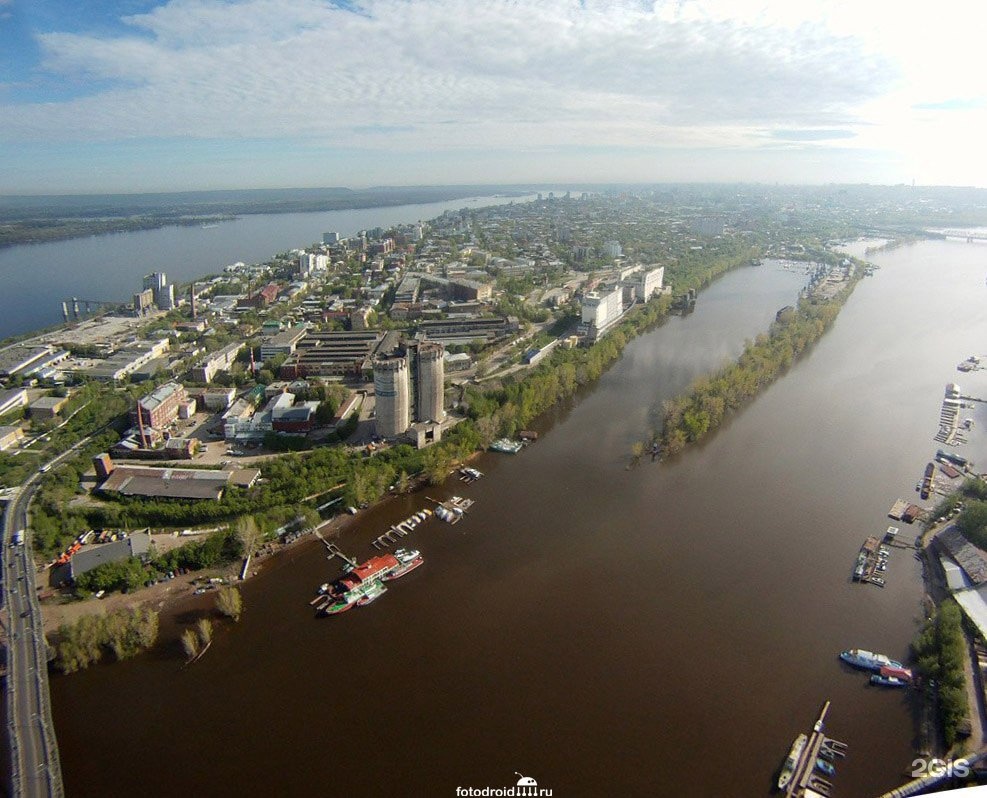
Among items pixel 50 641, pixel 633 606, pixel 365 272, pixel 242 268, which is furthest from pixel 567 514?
pixel 242 268

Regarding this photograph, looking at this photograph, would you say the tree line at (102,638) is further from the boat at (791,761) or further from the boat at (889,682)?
the boat at (889,682)

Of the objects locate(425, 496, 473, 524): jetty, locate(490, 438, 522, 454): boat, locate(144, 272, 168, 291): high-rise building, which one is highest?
locate(144, 272, 168, 291): high-rise building

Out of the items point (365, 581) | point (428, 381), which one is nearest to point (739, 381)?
point (428, 381)

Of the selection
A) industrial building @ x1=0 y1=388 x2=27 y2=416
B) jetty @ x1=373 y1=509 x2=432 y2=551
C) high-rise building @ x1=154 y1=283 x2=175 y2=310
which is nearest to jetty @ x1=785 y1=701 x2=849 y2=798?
jetty @ x1=373 y1=509 x2=432 y2=551

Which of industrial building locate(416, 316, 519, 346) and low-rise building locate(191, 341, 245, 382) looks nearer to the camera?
low-rise building locate(191, 341, 245, 382)

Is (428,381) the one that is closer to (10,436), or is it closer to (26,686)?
(26,686)

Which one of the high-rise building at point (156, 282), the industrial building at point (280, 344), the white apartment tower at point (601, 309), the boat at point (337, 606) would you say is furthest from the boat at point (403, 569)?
the high-rise building at point (156, 282)

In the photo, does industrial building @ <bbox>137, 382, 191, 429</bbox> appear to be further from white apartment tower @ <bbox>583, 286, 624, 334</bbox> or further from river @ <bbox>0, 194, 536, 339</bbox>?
river @ <bbox>0, 194, 536, 339</bbox>

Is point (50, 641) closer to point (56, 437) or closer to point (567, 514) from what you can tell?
point (56, 437)
